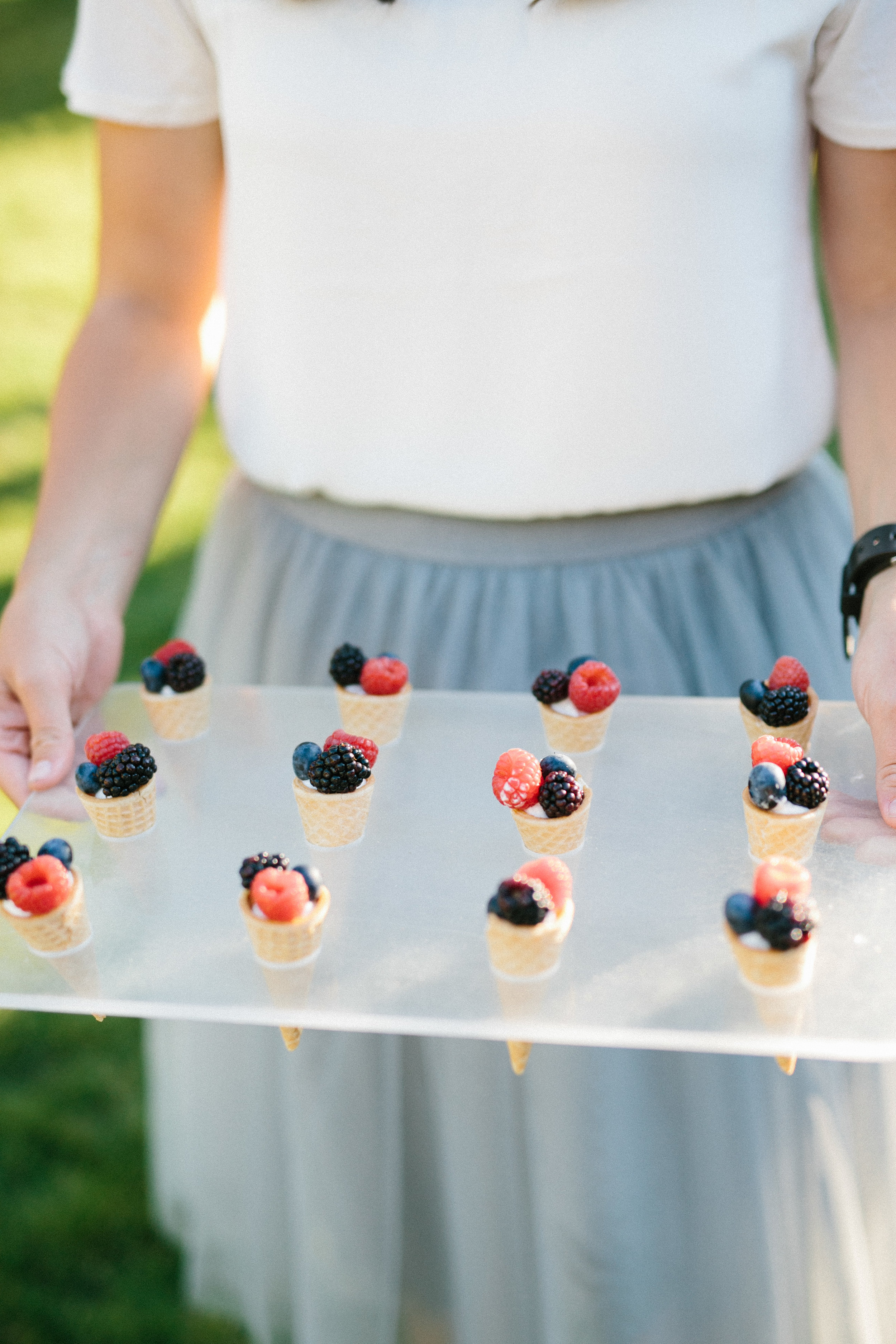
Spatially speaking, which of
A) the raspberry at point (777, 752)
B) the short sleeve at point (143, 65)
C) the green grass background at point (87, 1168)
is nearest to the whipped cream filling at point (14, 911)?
the raspberry at point (777, 752)

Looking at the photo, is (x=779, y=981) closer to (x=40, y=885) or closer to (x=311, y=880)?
(x=311, y=880)

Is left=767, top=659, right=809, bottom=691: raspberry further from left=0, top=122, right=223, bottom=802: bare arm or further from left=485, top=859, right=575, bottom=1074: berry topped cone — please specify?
left=0, top=122, right=223, bottom=802: bare arm

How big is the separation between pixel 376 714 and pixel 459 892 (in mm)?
376

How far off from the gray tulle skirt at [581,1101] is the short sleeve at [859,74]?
52 centimetres

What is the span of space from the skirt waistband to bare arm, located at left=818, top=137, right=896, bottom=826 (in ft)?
0.59

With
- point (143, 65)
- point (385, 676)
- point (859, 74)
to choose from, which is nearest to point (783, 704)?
point (385, 676)

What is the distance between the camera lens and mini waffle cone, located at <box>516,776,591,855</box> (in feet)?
4.97

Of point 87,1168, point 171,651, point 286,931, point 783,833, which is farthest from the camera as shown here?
point 87,1168

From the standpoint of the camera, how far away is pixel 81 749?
69.8 inches

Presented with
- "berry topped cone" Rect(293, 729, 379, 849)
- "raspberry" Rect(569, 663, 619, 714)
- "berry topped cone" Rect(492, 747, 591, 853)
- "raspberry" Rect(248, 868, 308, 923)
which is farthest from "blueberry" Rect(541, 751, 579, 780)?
"raspberry" Rect(248, 868, 308, 923)

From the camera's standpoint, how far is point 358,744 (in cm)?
164

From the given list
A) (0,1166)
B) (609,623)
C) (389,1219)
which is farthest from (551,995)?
(0,1166)

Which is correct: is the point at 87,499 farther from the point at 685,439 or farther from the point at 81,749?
the point at 685,439

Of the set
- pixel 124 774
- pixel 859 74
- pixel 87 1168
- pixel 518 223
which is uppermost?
pixel 859 74
